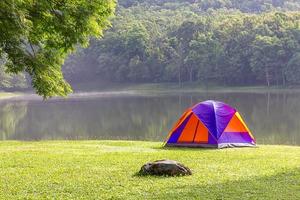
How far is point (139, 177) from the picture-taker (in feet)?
40.3

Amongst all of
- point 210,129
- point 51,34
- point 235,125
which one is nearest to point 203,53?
point 235,125

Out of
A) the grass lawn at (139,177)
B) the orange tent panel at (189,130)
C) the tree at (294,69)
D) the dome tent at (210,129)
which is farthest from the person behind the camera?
the tree at (294,69)

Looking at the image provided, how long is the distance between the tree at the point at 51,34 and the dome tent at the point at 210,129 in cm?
991

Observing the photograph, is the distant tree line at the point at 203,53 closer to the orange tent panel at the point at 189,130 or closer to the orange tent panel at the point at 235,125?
the orange tent panel at the point at 235,125

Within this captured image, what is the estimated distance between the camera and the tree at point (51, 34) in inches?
399

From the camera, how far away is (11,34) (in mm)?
9242

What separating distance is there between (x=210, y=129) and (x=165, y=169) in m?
8.35

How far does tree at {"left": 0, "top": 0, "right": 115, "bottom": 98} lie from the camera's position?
1014cm

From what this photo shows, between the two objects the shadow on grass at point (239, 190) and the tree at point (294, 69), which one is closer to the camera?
the shadow on grass at point (239, 190)

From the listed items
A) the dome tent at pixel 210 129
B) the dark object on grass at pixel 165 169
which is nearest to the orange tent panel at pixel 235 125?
the dome tent at pixel 210 129

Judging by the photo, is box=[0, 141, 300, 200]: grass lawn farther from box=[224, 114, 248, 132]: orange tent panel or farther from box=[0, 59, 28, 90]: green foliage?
box=[0, 59, 28, 90]: green foliage

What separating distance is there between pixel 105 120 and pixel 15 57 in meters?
33.2

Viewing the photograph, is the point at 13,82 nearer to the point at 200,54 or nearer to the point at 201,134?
the point at 200,54

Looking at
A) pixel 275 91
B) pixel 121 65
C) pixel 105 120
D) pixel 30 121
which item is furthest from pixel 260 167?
pixel 121 65
